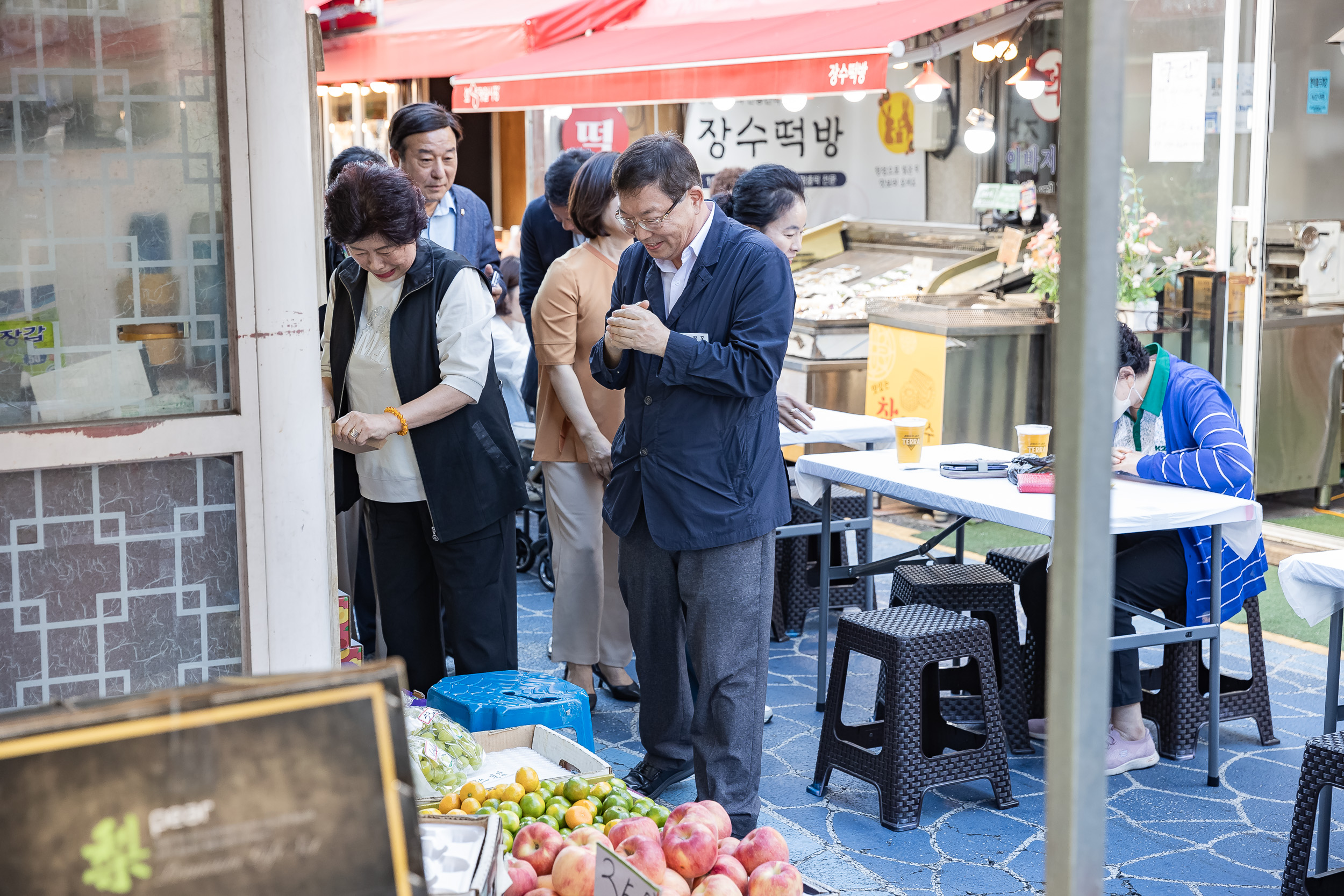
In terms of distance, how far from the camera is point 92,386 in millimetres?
2043

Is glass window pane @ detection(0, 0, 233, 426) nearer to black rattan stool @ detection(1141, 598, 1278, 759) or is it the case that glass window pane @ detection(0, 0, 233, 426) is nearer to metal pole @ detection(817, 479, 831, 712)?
metal pole @ detection(817, 479, 831, 712)

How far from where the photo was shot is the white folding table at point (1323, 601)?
10.6ft

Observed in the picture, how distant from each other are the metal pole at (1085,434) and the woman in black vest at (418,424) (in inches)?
99.1

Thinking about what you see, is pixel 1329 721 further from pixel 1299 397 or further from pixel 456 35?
pixel 456 35

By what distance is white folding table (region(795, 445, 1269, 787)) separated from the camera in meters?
3.61

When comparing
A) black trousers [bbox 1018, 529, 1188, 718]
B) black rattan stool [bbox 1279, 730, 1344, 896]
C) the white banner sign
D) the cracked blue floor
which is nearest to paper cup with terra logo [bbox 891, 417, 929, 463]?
black trousers [bbox 1018, 529, 1188, 718]

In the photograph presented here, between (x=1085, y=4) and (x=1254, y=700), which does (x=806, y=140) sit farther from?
(x=1085, y=4)

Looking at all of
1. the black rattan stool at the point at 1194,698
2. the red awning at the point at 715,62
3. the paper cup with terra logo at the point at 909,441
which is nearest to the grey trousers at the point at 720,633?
the paper cup with terra logo at the point at 909,441

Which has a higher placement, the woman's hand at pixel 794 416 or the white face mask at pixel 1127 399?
the white face mask at pixel 1127 399

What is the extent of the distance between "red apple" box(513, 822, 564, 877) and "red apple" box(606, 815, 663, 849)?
0.09 m

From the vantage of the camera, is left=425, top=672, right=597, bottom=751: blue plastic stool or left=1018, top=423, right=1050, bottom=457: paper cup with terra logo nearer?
left=425, top=672, right=597, bottom=751: blue plastic stool

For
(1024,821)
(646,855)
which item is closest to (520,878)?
(646,855)

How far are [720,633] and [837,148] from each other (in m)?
7.76

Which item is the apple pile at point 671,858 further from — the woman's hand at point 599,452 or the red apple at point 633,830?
the woman's hand at point 599,452
